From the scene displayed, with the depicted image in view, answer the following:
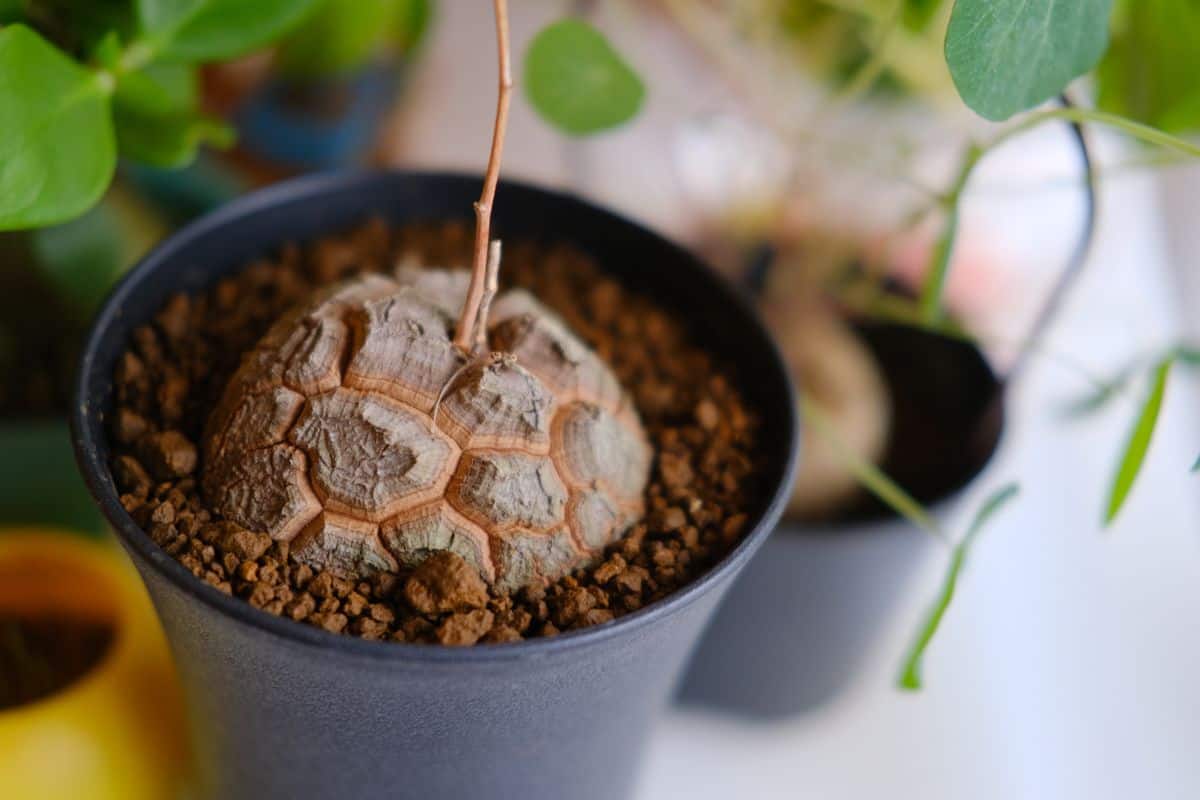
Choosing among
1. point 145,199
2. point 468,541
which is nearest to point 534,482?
point 468,541

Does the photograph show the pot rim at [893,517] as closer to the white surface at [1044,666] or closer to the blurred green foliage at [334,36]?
the white surface at [1044,666]

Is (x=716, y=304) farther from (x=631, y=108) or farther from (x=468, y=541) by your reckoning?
(x=468, y=541)

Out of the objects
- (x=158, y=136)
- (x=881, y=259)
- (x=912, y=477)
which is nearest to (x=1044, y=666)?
(x=912, y=477)

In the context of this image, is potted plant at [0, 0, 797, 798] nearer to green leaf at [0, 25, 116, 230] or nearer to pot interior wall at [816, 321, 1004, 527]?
green leaf at [0, 25, 116, 230]

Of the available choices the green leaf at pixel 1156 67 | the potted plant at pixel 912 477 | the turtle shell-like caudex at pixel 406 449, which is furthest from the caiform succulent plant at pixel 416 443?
the green leaf at pixel 1156 67

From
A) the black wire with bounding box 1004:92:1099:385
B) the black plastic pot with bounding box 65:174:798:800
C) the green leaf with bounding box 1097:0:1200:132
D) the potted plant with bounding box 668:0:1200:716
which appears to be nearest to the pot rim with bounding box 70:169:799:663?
the black plastic pot with bounding box 65:174:798:800

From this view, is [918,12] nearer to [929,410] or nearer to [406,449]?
[929,410]
